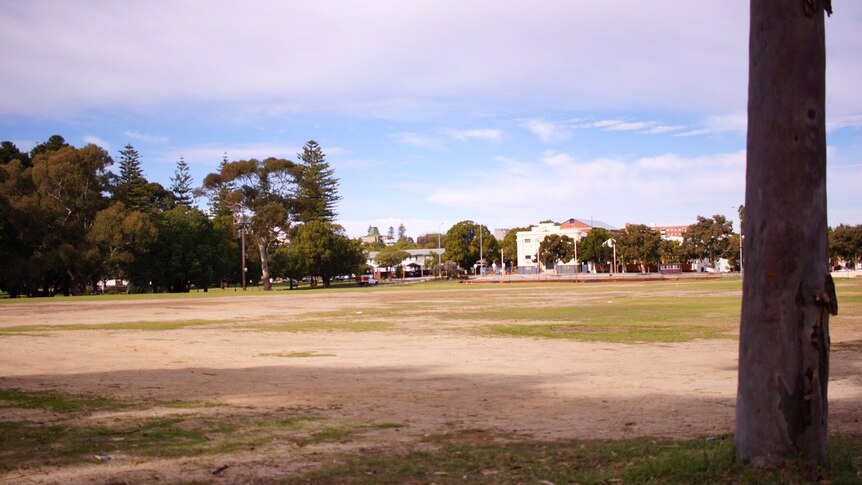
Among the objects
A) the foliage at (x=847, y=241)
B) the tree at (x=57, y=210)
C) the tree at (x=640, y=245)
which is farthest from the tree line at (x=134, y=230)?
the foliage at (x=847, y=241)

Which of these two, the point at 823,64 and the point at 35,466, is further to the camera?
the point at 35,466

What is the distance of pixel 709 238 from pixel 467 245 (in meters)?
50.3

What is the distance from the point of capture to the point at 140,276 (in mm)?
83438

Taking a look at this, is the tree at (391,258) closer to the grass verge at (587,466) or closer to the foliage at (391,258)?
the foliage at (391,258)

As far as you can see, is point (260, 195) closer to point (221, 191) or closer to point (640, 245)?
point (221, 191)

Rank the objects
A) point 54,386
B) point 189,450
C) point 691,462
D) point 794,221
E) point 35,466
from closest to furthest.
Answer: point 794,221 < point 691,462 < point 35,466 < point 189,450 < point 54,386

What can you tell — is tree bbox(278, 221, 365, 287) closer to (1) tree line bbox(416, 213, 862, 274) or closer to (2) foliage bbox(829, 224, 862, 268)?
(1) tree line bbox(416, 213, 862, 274)

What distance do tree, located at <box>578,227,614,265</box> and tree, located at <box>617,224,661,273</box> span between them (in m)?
11.5

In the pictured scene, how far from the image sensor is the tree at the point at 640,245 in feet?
381

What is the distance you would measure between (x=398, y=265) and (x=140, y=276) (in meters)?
93.3

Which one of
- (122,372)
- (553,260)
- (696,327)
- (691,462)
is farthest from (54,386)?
(553,260)

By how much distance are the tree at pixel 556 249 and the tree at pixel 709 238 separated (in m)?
Result: 27.0

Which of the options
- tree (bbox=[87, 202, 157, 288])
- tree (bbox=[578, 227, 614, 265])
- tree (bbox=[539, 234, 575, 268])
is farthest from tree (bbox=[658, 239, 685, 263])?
tree (bbox=[87, 202, 157, 288])

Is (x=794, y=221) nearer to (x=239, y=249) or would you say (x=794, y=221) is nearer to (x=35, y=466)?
(x=35, y=466)
